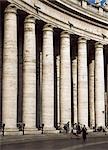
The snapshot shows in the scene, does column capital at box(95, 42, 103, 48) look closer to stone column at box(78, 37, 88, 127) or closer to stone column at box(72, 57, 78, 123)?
stone column at box(72, 57, 78, 123)

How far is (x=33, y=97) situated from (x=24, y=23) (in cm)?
888

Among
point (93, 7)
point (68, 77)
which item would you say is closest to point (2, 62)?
point (68, 77)

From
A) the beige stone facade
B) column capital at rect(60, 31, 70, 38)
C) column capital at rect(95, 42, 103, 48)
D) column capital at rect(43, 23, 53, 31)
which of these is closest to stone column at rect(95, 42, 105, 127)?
the beige stone facade

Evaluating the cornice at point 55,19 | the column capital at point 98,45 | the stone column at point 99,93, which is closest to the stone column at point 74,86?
the stone column at point 99,93

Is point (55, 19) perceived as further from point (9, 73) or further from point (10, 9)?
point (9, 73)

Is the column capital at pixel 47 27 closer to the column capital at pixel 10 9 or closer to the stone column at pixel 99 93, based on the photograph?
the column capital at pixel 10 9

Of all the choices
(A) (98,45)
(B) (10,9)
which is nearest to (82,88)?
(A) (98,45)

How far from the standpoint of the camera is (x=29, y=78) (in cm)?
5297

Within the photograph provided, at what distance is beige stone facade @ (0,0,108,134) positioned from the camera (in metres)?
49.0

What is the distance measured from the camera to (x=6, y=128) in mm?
48125

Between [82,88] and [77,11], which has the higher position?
[77,11]

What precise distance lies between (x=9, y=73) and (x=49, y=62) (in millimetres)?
10917

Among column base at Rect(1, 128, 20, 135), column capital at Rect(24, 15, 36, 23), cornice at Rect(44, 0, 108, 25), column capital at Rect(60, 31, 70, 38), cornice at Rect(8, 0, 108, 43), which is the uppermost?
cornice at Rect(44, 0, 108, 25)

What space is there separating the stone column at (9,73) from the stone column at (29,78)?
154 inches
